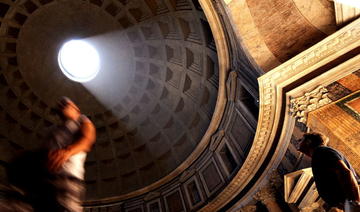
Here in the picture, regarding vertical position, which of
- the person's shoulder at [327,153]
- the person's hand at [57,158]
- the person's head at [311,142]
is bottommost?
the person's shoulder at [327,153]

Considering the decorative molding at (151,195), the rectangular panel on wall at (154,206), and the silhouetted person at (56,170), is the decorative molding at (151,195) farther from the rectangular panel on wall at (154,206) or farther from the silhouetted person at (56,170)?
the silhouetted person at (56,170)

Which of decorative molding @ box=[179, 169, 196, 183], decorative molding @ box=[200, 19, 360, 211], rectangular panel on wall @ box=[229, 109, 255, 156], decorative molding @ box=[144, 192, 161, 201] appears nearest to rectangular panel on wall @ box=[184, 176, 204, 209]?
decorative molding @ box=[179, 169, 196, 183]

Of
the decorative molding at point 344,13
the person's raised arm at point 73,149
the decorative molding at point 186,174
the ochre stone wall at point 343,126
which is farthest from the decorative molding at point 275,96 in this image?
the person's raised arm at point 73,149

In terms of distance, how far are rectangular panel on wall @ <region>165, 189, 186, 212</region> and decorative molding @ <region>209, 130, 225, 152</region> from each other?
3135 mm

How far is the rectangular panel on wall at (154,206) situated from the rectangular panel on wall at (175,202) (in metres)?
0.53

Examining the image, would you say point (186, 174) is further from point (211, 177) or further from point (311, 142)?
point (311, 142)

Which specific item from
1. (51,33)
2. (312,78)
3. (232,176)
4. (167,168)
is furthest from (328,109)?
(51,33)

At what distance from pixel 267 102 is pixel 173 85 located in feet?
23.9

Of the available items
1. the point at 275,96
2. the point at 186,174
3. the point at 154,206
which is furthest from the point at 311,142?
the point at 154,206

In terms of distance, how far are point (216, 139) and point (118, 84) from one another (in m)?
7.33

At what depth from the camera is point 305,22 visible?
841cm

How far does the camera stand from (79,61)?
2025 centimetres

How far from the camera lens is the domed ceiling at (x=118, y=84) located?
1491cm

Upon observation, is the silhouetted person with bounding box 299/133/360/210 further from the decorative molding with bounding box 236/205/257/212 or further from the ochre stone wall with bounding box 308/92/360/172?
the decorative molding with bounding box 236/205/257/212
